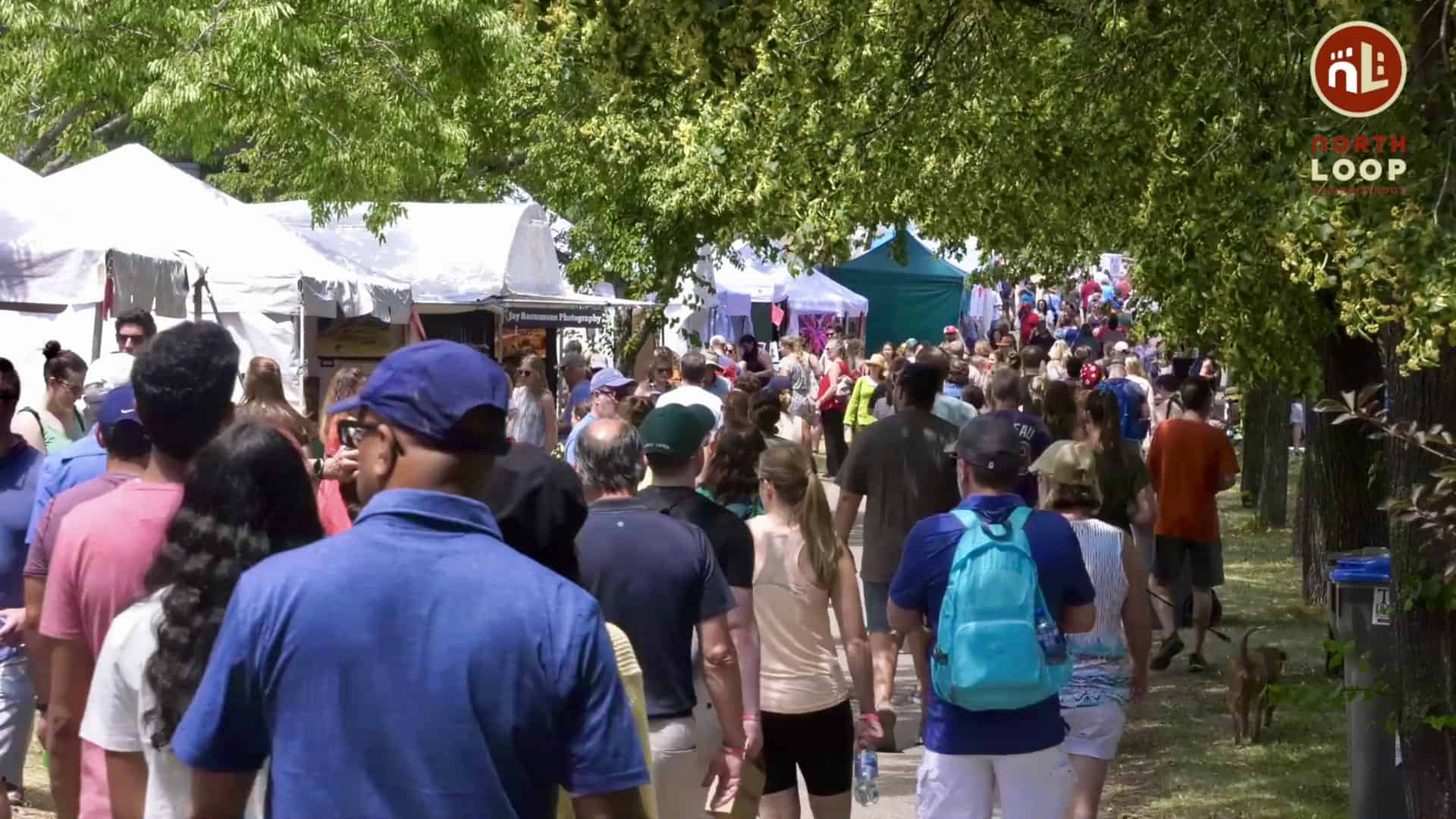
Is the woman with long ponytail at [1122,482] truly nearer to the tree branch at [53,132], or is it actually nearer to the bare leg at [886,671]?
the bare leg at [886,671]

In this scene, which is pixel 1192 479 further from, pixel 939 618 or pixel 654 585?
pixel 654 585

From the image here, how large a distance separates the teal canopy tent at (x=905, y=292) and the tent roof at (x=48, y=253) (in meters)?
33.8

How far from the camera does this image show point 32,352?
13.9 m

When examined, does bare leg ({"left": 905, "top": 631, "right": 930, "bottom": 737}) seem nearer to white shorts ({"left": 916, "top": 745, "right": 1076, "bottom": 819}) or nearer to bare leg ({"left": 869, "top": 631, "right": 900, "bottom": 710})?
white shorts ({"left": 916, "top": 745, "right": 1076, "bottom": 819})

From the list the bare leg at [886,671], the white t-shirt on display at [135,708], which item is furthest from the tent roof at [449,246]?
the white t-shirt on display at [135,708]

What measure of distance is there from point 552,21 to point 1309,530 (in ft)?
26.9

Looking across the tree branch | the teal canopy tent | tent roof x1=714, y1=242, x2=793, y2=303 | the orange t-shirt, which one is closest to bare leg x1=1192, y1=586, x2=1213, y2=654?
the orange t-shirt

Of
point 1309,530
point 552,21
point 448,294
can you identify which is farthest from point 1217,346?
point 448,294

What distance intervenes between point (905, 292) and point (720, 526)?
1566 inches

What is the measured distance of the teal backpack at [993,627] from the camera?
570cm

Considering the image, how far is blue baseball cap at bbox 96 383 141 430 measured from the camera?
196 inches

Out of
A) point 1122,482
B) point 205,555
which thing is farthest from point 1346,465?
point 205,555

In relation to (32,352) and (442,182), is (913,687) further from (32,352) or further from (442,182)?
(442,182)

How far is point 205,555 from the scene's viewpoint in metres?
3.74
